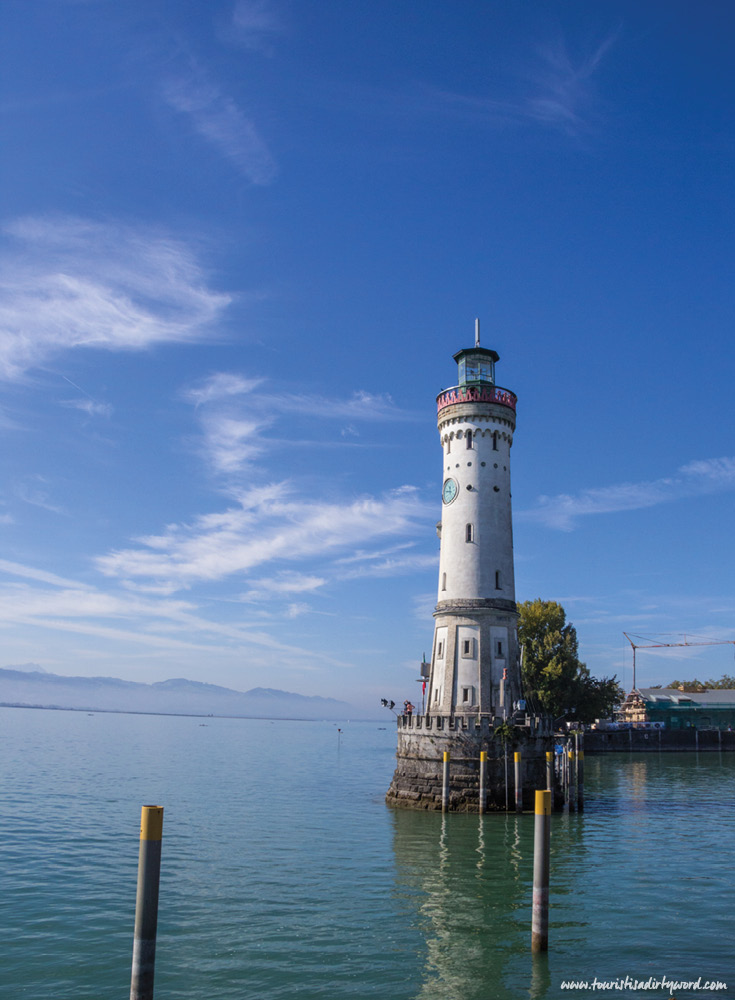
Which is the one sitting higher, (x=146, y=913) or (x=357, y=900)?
(x=146, y=913)

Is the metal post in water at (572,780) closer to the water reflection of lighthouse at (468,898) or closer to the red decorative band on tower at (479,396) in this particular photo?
the water reflection of lighthouse at (468,898)

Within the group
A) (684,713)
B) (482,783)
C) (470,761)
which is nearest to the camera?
(482,783)

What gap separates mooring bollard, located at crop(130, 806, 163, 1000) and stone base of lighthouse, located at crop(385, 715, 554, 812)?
3082 centimetres

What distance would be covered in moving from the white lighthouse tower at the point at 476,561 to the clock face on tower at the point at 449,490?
0.21 feet

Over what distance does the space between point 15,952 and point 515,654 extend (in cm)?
3395

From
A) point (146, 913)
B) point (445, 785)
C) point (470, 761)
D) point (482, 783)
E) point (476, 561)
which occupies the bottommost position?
point (445, 785)

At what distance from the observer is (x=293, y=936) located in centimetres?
2077

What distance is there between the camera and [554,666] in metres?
83.6

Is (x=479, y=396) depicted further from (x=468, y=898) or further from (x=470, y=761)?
(x=468, y=898)

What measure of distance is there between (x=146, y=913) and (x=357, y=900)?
12933mm

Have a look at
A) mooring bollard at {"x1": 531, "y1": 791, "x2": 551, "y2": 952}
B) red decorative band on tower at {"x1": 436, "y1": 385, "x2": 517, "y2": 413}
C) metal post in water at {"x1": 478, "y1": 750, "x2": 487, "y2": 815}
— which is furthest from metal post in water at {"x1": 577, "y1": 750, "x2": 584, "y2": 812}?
mooring bollard at {"x1": 531, "y1": 791, "x2": 551, "y2": 952}

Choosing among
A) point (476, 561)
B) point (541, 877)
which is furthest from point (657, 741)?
point (541, 877)

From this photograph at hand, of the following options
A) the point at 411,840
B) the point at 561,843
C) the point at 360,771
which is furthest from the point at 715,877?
the point at 360,771

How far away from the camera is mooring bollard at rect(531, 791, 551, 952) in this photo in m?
18.2
